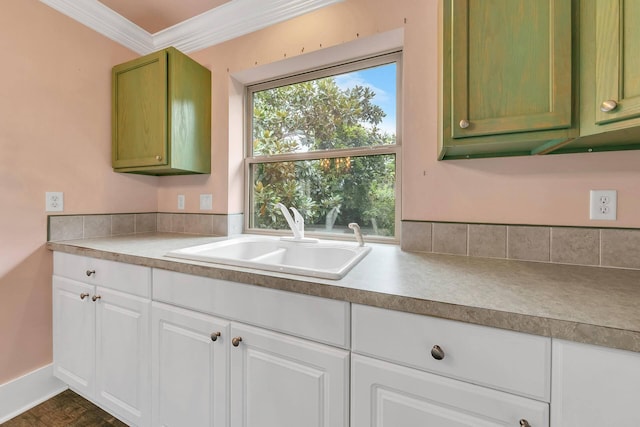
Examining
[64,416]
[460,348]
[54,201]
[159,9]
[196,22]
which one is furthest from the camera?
[196,22]

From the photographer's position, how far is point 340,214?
5.83 feet

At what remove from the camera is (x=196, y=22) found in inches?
74.4

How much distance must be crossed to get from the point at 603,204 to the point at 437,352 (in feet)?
3.18

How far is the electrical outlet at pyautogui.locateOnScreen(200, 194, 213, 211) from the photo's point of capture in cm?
199

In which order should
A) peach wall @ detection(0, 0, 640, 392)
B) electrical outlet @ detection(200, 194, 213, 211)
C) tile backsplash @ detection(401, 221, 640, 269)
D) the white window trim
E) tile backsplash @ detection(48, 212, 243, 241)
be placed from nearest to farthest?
1. tile backsplash @ detection(401, 221, 640, 269)
2. peach wall @ detection(0, 0, 640, 392)
3. the white window trim
4. tile backsplash @ detection(48, 212, 243, 241)
5. electrical outlet @ detection(200, 194, 213, 211)

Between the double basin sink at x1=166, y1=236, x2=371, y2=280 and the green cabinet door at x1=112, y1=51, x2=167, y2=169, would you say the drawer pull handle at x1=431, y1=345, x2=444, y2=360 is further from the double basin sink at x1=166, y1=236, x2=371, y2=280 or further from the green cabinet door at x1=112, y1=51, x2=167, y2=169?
the green cabinet door at x1=112, y1=51, x2=167, y2=169

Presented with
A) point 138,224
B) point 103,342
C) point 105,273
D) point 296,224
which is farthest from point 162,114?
point 103,342

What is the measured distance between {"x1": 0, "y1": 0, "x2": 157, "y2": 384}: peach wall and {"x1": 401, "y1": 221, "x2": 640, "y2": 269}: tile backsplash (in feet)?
6.78

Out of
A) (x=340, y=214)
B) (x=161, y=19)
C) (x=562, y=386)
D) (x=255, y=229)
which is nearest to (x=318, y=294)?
(x=562, y=386)

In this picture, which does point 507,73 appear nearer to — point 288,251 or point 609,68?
point 609,68

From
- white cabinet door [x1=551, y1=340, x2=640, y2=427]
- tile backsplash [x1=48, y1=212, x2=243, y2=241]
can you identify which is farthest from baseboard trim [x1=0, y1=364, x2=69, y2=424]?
white cabinet door [x1=551, y1=340, x2=640, y2=427]

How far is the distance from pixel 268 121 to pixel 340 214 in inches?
36.0

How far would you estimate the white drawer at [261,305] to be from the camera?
2.74 ft

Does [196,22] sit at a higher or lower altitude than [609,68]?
higher
